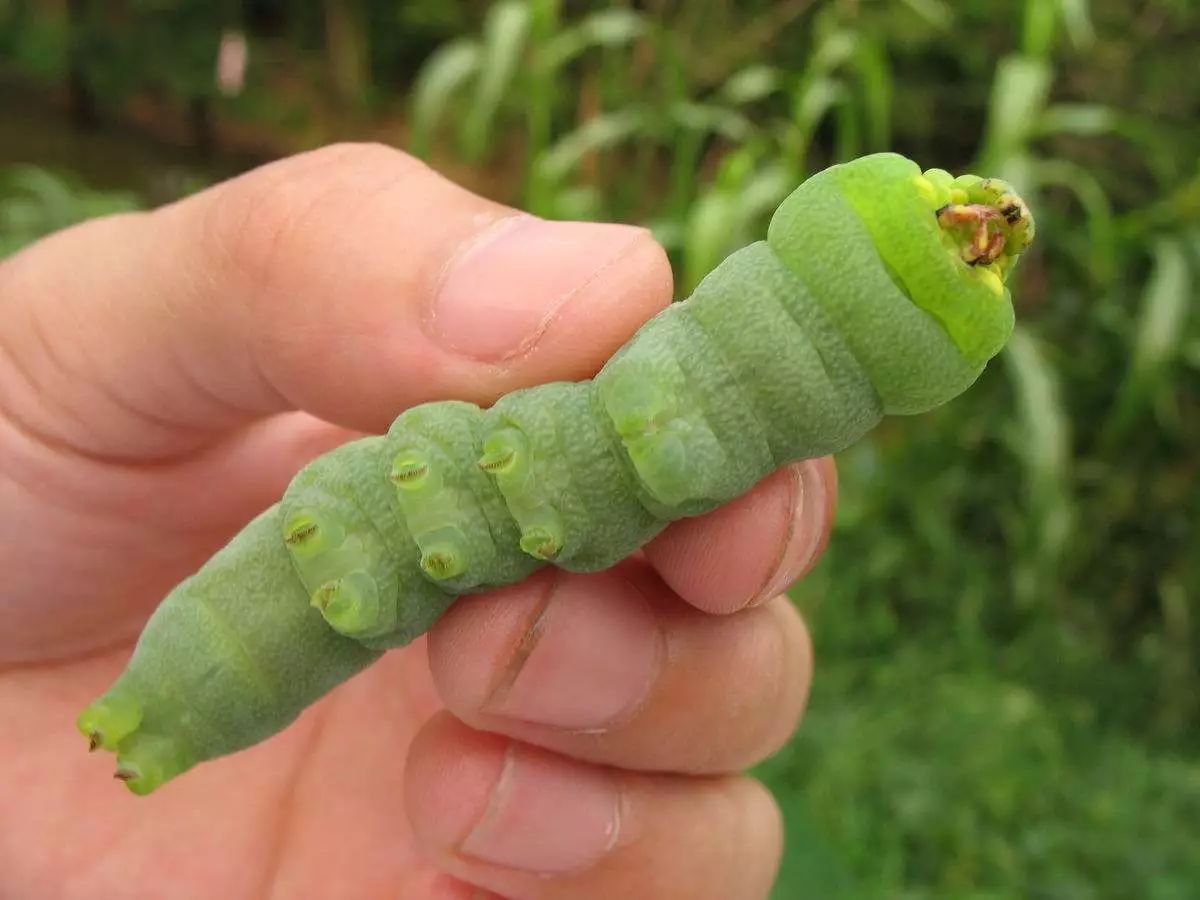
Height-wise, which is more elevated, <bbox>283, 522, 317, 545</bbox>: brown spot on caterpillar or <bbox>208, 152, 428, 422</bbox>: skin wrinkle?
<bbox>208, 152, 428, 422</bbox>: skin wrinkle

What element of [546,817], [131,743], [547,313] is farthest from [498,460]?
[546,817]

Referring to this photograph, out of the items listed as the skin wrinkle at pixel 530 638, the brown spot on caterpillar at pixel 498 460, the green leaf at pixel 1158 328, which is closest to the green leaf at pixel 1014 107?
the green leaf at pixel 1158 328

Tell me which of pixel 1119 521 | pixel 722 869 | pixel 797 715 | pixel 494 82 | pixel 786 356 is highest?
pixel 786 356

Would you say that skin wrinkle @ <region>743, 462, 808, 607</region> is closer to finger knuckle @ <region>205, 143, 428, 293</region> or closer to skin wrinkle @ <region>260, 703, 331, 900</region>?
finger knuckle @ <region>205, 143, 428, 293</region>

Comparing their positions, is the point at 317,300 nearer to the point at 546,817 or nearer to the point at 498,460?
the point at 498,460

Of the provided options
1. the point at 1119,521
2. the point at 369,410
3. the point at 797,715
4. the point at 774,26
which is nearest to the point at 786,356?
the point at 369,410

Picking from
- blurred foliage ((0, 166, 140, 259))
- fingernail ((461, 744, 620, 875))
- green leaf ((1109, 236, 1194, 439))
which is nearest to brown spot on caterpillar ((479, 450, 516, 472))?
fingernail ((461, 744, 620, 875))

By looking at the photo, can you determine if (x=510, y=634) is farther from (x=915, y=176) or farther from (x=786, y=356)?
(x=915, y=176)
